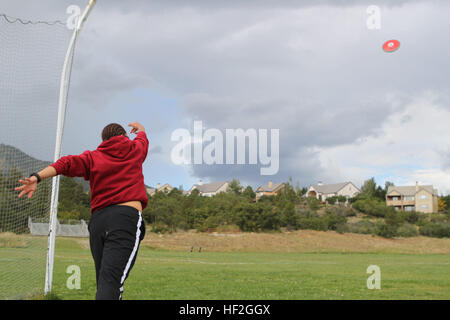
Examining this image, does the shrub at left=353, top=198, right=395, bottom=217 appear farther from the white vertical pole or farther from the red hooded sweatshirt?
the red hooded sweatshirt

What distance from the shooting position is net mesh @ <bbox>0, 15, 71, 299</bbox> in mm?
8250

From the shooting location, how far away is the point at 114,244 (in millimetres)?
3963

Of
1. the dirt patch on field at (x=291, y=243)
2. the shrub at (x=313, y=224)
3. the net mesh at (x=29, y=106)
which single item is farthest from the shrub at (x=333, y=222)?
the net mesh at (x=29, y=106)

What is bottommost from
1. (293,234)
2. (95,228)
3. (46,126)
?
(293,234)

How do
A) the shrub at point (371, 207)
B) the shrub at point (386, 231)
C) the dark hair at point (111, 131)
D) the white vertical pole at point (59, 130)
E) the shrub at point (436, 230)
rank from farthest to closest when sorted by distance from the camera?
the shrub at point (371, 207) → the shrub at point (436, 230) → the shrub at point (386, 231) → the white vertical pole at point (59, 130) → the dark hair at point (111, 131)

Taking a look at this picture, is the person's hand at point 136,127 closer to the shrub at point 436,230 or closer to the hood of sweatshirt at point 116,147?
the hood of sweatshirt at point 116,147

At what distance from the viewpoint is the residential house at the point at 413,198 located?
282 ft

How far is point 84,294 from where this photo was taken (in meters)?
8.51

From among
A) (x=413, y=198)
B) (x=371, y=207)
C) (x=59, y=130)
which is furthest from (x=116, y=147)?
(x=413, y=198)

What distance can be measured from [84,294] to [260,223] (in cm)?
4359

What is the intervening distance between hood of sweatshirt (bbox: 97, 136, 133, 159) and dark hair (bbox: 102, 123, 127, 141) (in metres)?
0.11
